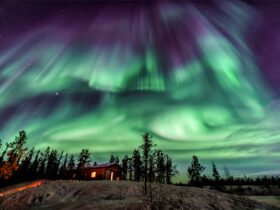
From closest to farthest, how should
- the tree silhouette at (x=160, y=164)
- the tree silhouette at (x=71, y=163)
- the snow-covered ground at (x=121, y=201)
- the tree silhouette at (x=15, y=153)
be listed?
the snow-covered ground at (x=121, y=201), the tree silhouette at (x=15, y=153), the tree silhouette at (x=160, y=164), the tree silhouette at (x=71, y=163)

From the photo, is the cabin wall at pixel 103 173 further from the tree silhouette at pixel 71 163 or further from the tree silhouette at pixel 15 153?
the tree silhouette at pixel 71 163

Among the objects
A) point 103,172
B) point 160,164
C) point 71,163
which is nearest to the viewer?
point 103,172

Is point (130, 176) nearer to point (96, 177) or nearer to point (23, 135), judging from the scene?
point (96, 177)

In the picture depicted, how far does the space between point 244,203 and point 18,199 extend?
903 inches

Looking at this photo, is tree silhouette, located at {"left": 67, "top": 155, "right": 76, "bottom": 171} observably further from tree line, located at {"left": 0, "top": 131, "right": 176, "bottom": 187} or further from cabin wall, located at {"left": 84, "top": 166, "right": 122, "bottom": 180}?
cabin wall, located at {"left": 84, "top": 166, "right": 122, "bottom": 180}

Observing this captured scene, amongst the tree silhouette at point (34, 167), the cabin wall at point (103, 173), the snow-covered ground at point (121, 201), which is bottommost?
the snow-covered ground at point (121, 201)

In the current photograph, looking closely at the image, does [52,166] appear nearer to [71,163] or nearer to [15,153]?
[71,163]

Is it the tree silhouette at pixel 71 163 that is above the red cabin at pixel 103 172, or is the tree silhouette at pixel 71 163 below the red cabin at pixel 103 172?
above

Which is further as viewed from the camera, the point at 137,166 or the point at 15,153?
the point at 137,166

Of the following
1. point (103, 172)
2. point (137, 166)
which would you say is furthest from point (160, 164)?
point (103, 172)

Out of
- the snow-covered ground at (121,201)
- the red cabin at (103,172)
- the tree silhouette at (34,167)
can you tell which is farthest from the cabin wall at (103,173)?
the tree silhouette at (34,167)

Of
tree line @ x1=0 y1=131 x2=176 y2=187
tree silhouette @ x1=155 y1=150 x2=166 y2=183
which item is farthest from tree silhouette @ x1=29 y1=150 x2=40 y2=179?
tree silhouette @ x1=155 y1=150 x2=166 y2=183

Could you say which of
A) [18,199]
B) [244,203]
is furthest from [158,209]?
[18,199]

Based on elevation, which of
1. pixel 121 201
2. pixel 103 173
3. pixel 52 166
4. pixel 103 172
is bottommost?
pixel 121 201
